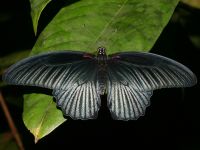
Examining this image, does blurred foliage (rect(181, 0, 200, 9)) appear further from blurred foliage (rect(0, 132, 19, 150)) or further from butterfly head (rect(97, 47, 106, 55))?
blurred foliage (rect(0, 132, 19, 150))

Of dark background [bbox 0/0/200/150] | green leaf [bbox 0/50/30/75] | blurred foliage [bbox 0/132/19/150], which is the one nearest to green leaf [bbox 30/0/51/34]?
dark background [bbox 0/0/200/150]

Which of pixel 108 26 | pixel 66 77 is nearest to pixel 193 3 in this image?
pixel 108 26

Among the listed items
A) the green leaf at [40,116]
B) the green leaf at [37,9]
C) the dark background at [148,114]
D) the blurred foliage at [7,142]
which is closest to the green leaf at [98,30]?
the green leaf at [40,116]

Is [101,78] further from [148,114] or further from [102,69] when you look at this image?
[148,114]

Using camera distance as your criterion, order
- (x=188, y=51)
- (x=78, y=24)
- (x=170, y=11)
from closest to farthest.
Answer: (x=170, y=11) → (x=78, y=24) → (x=188, y=51)

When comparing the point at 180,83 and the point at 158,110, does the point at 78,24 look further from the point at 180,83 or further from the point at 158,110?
the point at 158,110

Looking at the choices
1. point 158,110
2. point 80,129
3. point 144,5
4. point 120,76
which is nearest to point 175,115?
point 158,110

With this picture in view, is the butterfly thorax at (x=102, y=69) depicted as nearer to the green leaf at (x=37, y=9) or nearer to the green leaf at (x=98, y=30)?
the green leaf at (x=98, y=30)
